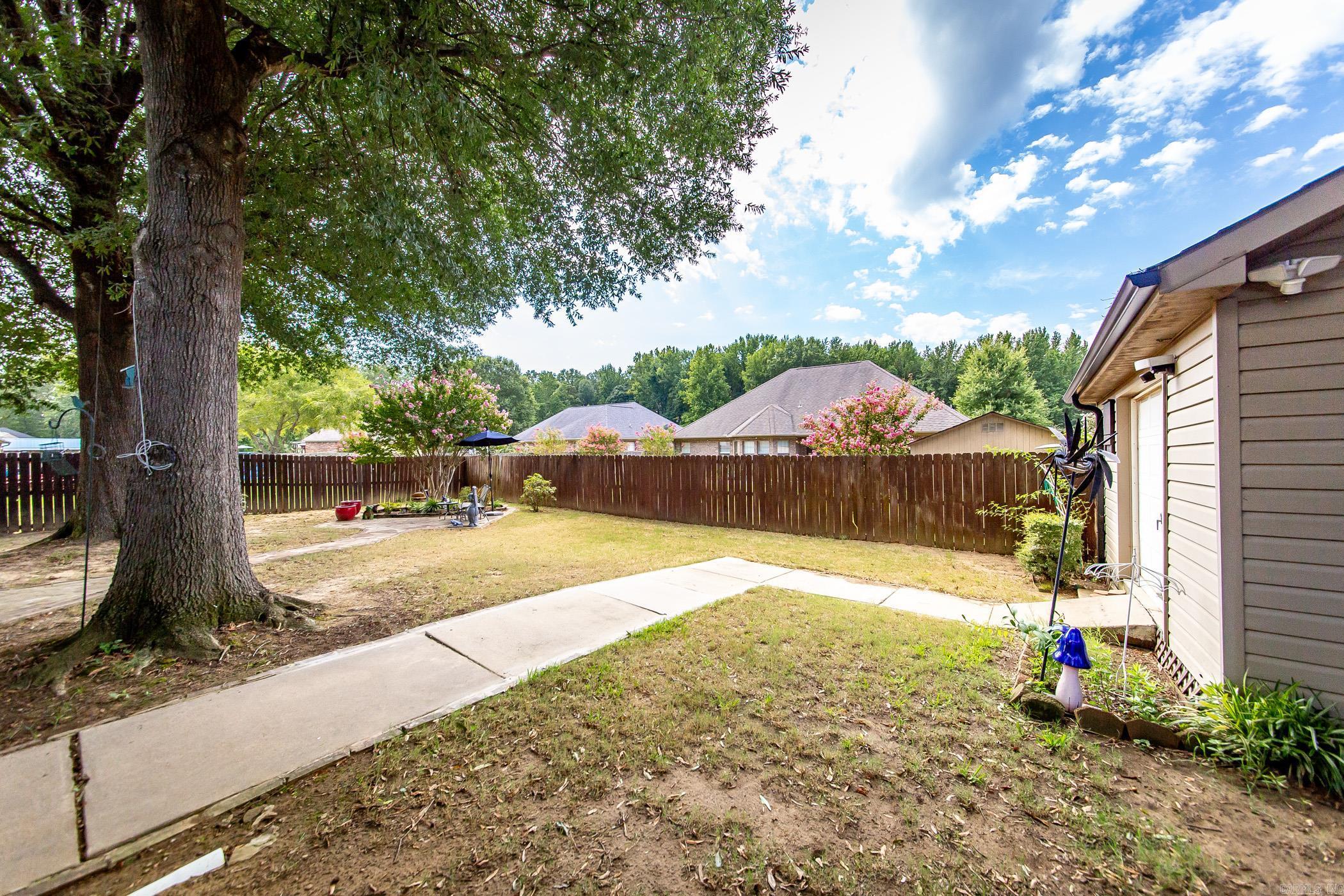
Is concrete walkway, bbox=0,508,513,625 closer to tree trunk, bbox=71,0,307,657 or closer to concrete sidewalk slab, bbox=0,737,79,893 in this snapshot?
tree trunk, bbox=71,0,307,657

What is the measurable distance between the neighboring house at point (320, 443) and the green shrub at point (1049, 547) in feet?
148

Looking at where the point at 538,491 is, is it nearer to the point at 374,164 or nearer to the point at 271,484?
the point at 271,484

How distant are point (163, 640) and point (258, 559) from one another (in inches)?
150

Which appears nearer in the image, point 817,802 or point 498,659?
point 817,802

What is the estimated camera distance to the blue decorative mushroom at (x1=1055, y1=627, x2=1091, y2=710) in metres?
2.42

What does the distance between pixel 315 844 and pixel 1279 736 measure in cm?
389

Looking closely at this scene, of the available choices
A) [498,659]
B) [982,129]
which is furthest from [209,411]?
[982,129]

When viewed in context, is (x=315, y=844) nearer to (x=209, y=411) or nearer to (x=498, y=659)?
(x=498, y=659)

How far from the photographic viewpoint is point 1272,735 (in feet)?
6.89

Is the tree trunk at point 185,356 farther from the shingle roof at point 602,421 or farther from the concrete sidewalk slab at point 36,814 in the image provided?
the shingle roof at point 602,421

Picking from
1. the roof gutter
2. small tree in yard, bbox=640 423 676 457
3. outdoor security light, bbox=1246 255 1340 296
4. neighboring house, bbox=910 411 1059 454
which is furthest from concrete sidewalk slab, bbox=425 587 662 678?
small tree in yard, bbox=640 423 676 457

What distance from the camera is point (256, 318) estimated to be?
7.94 m

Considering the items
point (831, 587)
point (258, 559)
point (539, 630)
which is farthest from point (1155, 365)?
point (258, 559)

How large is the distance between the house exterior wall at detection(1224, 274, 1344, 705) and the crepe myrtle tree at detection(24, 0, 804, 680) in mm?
3957
